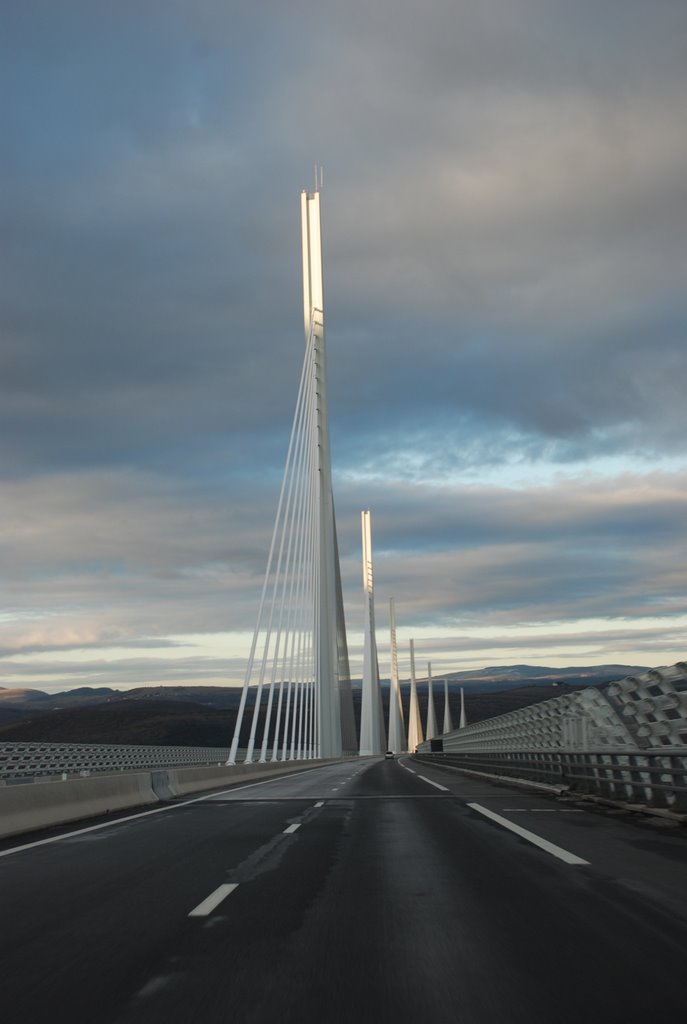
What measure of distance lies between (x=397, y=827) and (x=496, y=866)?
5.36m

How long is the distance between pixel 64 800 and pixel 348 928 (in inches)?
444

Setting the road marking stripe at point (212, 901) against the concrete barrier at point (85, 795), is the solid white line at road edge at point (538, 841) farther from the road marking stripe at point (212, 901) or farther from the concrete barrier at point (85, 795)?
the concrete barrier at point (85, 795)

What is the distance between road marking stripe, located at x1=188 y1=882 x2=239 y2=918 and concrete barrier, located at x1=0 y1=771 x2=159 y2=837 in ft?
21.0

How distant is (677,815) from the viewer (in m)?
15.9

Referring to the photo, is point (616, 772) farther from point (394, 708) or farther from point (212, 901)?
point (394, 708)

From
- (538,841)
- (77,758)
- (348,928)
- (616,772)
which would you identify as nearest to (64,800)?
(538,841)

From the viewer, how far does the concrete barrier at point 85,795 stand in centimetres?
1580

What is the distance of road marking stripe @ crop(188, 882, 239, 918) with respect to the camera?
27.3ft

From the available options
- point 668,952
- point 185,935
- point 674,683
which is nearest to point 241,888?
point 185,935

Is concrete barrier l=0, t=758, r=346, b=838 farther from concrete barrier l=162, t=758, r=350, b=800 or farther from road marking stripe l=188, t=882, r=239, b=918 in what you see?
road marking stripe l=188, t=882, r=239, b=918

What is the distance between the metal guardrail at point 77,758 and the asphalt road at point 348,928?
24.4 metres

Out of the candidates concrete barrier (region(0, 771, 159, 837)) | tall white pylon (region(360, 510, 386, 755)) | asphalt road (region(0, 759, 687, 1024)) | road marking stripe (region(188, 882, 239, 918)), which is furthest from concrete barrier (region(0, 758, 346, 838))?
tall white pylon (region(360, 510, 386, 755))

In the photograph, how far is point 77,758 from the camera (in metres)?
52.5

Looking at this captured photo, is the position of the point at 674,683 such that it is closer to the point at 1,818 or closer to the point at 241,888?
the point at 241,888
